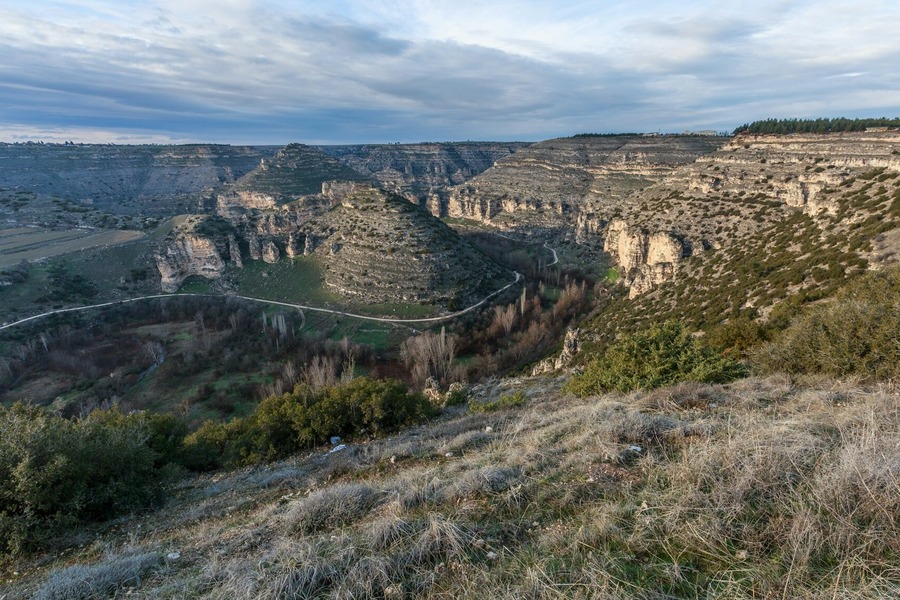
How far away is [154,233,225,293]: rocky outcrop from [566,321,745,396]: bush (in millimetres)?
69171

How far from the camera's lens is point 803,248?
1113 inches

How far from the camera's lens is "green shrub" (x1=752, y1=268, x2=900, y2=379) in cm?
1007

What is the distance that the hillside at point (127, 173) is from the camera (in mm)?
124375

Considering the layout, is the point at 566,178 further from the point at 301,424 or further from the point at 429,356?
the point at 301,424

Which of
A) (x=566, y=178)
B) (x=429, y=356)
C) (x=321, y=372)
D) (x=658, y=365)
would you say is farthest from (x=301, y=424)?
(x=566, y=178)

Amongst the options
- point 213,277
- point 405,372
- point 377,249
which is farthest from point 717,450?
point 213,277

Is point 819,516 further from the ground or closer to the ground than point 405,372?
further from the ground

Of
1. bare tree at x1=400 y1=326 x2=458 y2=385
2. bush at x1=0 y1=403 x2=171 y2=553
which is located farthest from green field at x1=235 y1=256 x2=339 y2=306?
bush at x1=0 y1=403 x2=171 y2=553

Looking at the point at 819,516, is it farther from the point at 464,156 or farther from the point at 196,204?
the point at 464,156

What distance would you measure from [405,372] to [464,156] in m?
161

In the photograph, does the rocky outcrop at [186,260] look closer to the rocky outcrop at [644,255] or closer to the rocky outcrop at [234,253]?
the rocky outcrop at [234,253]

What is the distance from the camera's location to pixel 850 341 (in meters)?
10.7

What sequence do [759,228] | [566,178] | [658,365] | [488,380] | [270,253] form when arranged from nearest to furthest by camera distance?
1. [658,365]
2. [488,380]
3. [759,228]
4. [270,253]
5. [566,178]

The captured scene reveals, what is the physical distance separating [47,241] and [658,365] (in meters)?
94.2
